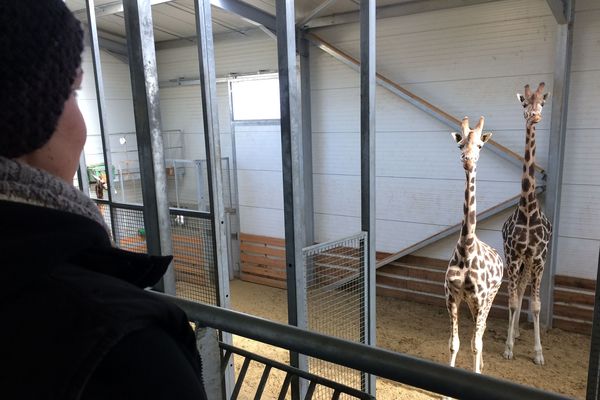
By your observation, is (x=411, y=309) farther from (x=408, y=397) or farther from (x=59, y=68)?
(x=59, y=68)

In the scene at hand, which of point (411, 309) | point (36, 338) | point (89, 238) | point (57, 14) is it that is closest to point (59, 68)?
point (57, 14)

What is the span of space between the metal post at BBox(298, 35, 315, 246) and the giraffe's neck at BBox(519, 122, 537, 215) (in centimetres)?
303

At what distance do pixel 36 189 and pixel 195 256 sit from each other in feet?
8.42

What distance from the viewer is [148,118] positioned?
71.5 inches

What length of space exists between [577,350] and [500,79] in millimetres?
3002

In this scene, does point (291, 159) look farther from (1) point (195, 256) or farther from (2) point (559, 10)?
(2) point (559, 10)

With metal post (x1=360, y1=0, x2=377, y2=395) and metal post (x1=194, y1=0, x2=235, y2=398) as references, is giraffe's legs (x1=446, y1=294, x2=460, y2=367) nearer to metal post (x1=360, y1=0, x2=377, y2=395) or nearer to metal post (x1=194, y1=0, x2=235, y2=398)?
metal post (x1=360, y1=0, x2=377, y2=395)

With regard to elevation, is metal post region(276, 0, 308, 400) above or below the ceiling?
below

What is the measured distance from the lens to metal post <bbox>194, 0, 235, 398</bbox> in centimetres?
236

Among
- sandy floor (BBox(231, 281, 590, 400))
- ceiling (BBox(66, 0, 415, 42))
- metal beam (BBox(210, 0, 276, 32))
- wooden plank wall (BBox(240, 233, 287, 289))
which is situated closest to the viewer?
sandy floor (BBox(231, 281, 590, 400))

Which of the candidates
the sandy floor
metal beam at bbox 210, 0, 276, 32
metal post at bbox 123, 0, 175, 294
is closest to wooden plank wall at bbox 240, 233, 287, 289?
the sandy floor

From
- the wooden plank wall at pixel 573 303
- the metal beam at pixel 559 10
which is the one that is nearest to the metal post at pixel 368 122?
the metal beam at pixel 559 10

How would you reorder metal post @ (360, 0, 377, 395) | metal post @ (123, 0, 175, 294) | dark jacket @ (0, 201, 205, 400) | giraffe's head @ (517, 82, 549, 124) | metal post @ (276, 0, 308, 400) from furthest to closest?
giraffe's head @ (517, 82, 549, 124)
metal post @ (360, 0, 377, 395)
metal post @ (276, 0, 308, 400)
metal post @ (123, 0, 175, 294)
dark jacket @ (0, 201, 205, 400)

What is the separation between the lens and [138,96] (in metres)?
1.81
